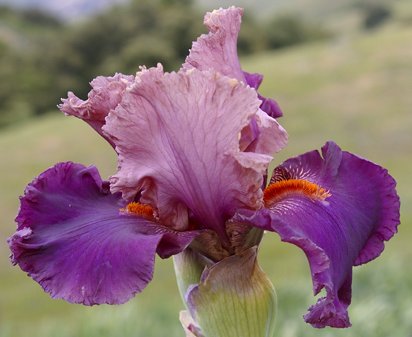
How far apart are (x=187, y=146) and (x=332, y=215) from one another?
0.81 feet

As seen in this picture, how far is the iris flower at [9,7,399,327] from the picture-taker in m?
1.06

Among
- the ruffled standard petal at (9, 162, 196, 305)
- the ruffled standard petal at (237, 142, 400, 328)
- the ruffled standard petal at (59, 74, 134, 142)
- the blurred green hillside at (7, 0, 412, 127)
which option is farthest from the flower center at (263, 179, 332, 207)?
the blurred green hillside at (7, 0, 412, 127)

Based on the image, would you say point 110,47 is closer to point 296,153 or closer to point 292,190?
point 296,153

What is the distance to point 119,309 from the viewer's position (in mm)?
3992

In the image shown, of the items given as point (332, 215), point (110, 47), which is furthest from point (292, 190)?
point (110, 47)

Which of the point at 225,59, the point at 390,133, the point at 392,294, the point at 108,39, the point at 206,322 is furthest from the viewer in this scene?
the point at 108,39

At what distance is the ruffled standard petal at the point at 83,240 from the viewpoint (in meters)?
1.05

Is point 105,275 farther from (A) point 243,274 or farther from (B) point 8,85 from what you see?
(B) point 8,85

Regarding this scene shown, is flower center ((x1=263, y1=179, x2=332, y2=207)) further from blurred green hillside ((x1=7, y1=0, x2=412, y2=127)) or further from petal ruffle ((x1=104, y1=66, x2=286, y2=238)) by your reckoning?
blurred green hillside ((x1=7, y1=0, x2=412, y2=127))

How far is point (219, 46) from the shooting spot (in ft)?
4.09

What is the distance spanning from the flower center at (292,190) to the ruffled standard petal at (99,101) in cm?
28

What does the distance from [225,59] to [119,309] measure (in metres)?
2.94

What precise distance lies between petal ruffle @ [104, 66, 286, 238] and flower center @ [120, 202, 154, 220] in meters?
0.02

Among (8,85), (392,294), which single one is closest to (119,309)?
(392,294)
